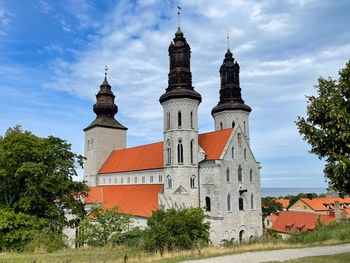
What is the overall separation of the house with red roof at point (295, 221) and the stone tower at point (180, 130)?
83.1 feet

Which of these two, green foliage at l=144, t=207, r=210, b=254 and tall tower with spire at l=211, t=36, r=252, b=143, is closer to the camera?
green foliage at l=144, t=207, r=210, b=254

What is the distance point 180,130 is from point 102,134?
75.3 feet

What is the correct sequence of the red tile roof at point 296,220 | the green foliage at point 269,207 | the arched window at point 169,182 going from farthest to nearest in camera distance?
the green foliage at point 269,207 < the red tile roof at point 296,220 < the arched window at point 169,182

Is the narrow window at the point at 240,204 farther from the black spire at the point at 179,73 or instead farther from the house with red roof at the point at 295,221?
the house with red roof at the point at 295,221

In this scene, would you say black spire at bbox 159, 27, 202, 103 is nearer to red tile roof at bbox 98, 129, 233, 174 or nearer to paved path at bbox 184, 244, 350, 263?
red tile roof at bbox 98, 129, 233, 174

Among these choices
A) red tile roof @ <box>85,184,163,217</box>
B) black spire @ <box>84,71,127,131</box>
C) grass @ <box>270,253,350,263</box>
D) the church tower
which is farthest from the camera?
black spire @ <box>84,71,127,131</box>

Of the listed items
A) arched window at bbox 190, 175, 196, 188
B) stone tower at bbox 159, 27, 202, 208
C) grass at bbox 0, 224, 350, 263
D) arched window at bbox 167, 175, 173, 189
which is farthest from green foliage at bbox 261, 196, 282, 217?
grass at bbox 0, 224, 350, 263

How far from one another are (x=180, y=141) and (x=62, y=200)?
13007 mm

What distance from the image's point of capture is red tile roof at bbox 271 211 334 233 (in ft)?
153

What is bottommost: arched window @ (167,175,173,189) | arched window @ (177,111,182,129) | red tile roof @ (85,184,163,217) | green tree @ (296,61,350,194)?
red tile roof @ (85,184,163,217)

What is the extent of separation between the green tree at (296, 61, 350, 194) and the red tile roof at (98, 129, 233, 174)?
17.0 m

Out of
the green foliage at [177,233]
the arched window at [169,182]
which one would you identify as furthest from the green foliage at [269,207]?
the green foliage at [177,233]

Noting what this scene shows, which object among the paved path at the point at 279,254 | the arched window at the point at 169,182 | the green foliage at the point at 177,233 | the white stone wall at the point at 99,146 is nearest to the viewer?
the paved path at the point at 279,254

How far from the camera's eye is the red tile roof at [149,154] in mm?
32125
